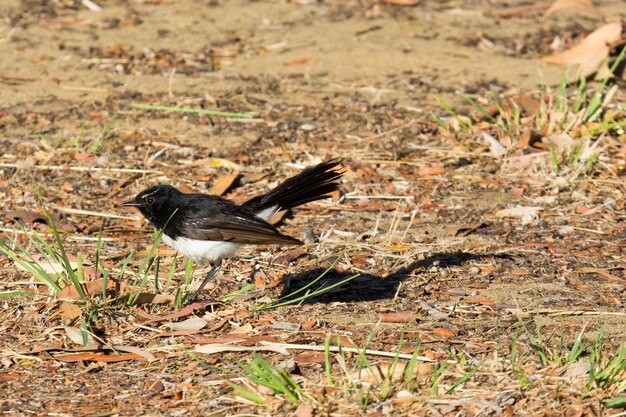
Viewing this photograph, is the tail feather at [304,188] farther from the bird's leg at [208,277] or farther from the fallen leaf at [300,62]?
the fallen leaf at [300,62]

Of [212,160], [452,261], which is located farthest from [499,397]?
[212,160]

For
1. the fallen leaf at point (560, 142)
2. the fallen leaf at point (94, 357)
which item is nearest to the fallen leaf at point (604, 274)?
the fallen leaf at point (560, 142)

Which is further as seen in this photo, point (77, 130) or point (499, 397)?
point (77, 130)

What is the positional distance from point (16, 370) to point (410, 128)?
15.2 feet

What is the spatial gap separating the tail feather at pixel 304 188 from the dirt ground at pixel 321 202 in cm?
49

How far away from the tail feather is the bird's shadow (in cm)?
49

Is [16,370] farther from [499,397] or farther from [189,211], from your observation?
[499,397]

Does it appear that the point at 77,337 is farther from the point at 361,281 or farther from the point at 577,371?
the point at 577,371

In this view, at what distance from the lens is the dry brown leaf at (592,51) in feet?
30.8

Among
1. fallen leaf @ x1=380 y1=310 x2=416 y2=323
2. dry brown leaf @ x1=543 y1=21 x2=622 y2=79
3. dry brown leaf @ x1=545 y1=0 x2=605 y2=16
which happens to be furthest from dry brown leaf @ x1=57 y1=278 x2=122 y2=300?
dry brown leaf @ x1=545 y1=0 x2=605 y2=16

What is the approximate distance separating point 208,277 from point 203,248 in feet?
0.60

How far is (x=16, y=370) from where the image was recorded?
4.88m

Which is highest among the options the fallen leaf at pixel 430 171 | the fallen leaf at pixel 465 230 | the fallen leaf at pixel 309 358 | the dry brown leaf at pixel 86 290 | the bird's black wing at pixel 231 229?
the bird's black wing at pixel 231 229

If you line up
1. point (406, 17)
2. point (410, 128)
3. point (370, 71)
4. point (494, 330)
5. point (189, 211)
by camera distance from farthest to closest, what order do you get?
point (406, 17) < point (370, 71) < point (410, 128) < point (189, 211) < point (494, 330)
